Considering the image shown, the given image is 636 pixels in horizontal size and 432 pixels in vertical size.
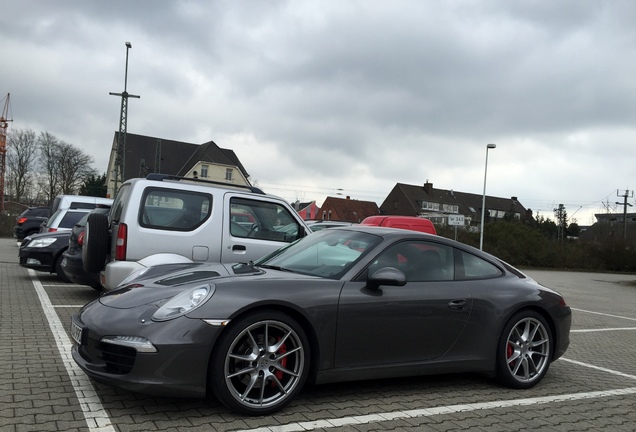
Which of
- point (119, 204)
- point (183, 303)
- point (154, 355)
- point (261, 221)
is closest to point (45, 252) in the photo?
point (119, 204)

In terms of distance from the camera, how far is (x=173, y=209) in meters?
6.92

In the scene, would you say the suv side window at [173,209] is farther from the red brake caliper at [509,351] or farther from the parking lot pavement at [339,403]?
the red brake caliper at [509,351]

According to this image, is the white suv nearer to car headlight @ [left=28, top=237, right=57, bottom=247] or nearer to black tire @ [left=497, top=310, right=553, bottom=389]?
black tire @ [left=497, top=310, right=553, bottom=389]

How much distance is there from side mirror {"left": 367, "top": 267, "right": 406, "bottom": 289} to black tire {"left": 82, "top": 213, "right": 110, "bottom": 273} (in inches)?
151

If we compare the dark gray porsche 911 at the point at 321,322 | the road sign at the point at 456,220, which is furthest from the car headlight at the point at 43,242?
the road sign at the point at 456,220

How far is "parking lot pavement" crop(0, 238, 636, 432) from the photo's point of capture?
3.58 metres

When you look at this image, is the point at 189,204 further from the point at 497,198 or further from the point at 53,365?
the point at 497,198

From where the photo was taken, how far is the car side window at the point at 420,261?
461cm

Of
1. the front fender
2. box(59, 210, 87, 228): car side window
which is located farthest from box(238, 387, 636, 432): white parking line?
box(59, 210, 87, 228): car side window

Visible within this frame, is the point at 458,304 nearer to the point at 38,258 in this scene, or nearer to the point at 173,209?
the point at 173,209

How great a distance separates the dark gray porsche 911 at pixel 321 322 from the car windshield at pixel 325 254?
0.05 feet

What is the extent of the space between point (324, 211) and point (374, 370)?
8840 cm

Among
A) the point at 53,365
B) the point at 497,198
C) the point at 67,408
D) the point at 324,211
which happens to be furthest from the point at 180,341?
the point at 497,198

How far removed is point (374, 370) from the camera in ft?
13.9
